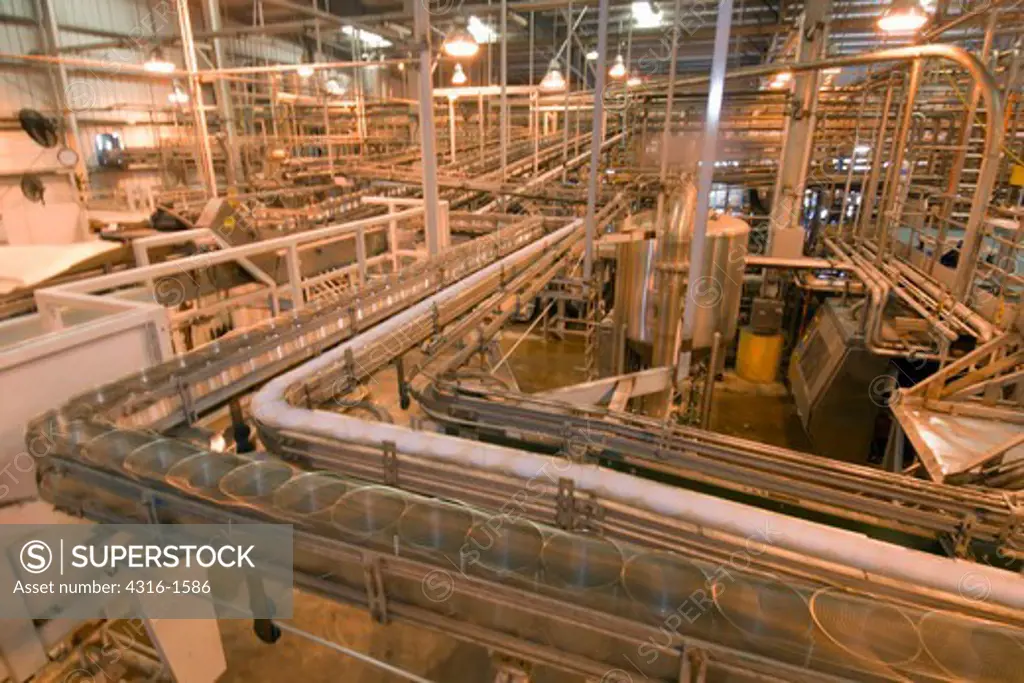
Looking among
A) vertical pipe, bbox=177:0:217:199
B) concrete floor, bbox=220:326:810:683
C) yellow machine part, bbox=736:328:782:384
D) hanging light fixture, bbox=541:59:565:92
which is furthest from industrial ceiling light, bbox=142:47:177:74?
yellow machine part, bbox=736:328:782:384

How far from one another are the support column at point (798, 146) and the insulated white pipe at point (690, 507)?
5.44 meters

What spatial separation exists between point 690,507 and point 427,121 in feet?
9.59

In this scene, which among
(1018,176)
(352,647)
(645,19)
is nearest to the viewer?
(352,647)

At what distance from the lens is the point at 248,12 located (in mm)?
11875

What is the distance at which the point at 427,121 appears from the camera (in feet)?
10.9

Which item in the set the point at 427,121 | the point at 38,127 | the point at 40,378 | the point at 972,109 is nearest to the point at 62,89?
the point at 38,127

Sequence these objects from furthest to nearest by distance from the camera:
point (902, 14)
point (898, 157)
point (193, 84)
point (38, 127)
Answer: point (38, 127)
point (898, 157)
point (193, 84)
point (902, 14)

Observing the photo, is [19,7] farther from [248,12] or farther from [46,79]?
[248,12]

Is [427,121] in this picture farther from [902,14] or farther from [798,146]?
[798,146]

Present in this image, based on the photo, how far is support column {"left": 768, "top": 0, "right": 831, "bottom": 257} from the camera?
5.57m

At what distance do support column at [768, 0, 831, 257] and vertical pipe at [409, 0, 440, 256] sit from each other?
13.1 ft

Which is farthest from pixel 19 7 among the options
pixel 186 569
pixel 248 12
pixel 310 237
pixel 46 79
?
pixel 186 569

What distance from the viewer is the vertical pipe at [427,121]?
303 centimetres

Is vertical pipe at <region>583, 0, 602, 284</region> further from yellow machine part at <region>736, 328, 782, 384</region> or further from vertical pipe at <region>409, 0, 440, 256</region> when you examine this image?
yellow machine part at <region>736, 328, 782, 384</region>
